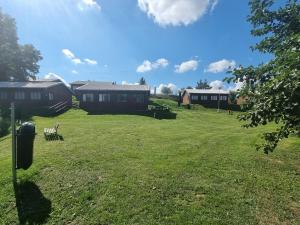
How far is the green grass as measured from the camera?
21.6 ft

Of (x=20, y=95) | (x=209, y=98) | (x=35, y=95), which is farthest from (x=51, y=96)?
(x=209, y=98)

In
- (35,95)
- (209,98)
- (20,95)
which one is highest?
(209,98)

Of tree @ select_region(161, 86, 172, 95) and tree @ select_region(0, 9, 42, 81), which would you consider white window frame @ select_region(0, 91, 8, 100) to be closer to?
tree @ select_region(0, 9, 42, 81)

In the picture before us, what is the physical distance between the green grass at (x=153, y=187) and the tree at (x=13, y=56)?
51399mm

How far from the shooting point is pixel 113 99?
41.2 meters

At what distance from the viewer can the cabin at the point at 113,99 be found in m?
40.9

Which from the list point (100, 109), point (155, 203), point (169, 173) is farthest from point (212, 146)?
point (100, 109)

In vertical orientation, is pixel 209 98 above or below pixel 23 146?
above

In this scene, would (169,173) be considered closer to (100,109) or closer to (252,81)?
(252,81)

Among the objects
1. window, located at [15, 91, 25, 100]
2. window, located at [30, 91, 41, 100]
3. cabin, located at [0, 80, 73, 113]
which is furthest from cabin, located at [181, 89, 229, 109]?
window, located at [15, 91, 25, 100]

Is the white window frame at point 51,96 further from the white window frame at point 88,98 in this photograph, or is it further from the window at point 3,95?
the window at point 3,95

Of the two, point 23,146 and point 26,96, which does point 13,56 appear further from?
point 23,146

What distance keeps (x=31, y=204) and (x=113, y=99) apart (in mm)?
34534

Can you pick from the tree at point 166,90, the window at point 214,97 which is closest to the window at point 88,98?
the window at point 214,97
